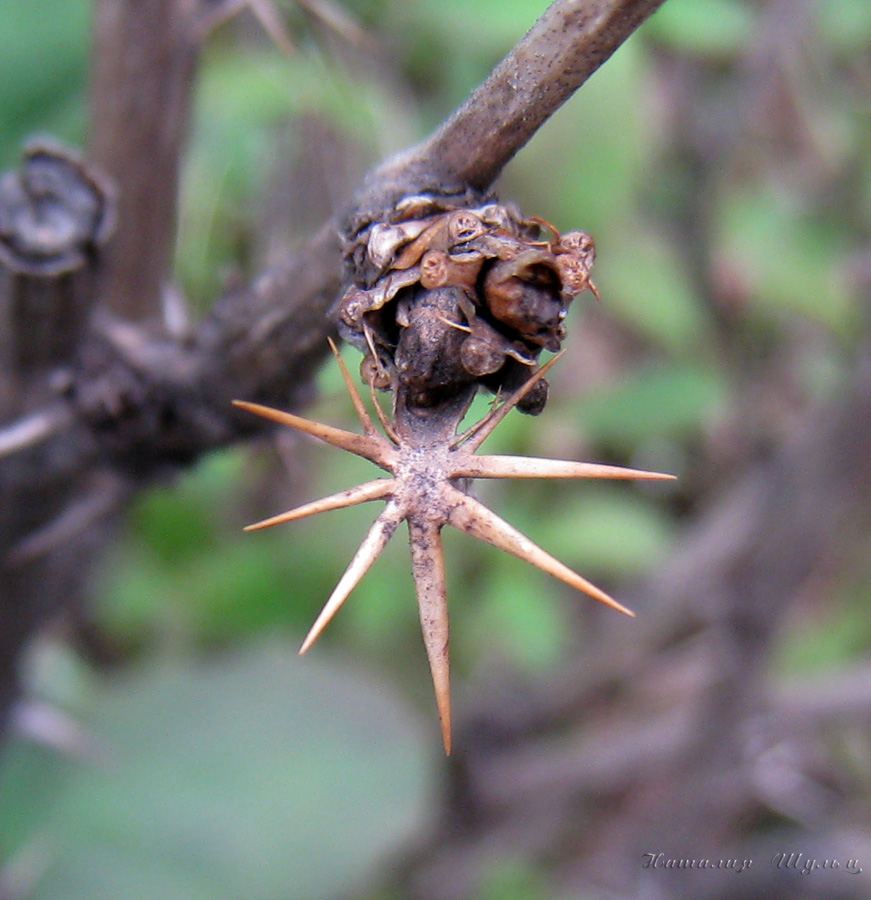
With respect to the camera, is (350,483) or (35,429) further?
(350,483)

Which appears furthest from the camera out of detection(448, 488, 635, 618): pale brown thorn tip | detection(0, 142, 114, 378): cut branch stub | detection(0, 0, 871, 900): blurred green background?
detection(0, 0, 871, 900): blurred green background

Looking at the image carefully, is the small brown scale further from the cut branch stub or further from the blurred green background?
the blurred green background

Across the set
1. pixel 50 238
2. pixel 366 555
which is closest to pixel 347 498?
pixel 366 555

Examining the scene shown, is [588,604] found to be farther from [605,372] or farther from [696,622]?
[605,372]

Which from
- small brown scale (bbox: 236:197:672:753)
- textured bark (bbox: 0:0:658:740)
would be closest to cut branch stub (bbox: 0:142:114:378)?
textured bark (bbox: 0:0:658:740)

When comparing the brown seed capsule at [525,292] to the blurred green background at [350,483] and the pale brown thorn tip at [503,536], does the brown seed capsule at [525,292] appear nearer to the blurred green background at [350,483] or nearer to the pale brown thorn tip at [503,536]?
the pale brown thorn tip at [503,536]

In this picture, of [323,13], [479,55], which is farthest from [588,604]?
[323,13]

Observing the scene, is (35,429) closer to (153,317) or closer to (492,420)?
(153,317)
